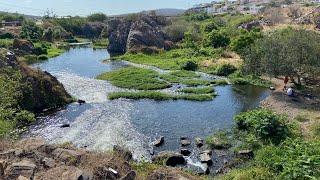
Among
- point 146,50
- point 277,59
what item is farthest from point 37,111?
point 146,50

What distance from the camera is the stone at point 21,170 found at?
16.1m

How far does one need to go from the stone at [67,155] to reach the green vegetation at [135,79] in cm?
3085

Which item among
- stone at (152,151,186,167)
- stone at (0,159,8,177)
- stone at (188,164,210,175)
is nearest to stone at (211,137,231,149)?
stone at (188,164,210,175)

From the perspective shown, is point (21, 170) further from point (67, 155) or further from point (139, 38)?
point (139, 38)

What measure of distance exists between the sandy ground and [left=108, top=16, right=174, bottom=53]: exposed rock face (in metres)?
46.0

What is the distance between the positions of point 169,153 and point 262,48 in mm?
25771

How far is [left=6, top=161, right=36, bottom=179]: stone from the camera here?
16.1 meters

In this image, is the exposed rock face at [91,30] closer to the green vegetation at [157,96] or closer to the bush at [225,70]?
the bush at [225,70]

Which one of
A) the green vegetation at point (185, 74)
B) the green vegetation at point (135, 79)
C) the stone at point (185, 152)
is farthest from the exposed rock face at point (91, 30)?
the stone at point (185, 152)

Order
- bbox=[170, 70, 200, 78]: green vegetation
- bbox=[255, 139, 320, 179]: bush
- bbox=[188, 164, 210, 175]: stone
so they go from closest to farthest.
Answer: bbox=[255, 139, 320, 179]: bush < bbox=[188, 164, 210, 175]: stone < bbox=[170, 70, 200, 78]: green vegetation

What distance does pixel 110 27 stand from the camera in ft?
376

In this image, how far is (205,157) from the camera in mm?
27609

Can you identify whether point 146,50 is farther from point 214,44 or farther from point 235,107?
point 235,107

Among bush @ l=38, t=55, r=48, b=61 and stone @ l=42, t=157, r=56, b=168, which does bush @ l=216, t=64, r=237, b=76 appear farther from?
stone @ l=42, t=157, r=56, b=168
